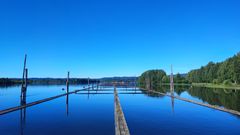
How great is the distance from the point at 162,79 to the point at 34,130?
5253 inches

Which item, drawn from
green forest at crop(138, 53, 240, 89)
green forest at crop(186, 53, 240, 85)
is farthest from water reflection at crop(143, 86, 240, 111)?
green forest at crop(138, 53, 240, 89)

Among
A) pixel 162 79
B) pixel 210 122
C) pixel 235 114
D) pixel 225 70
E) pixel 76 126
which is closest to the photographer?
pixel 76 126

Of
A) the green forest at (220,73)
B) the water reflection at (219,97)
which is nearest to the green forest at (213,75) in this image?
the green forest at (220,73)

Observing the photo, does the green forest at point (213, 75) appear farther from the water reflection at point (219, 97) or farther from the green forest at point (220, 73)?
the water reflection at point (219, 97)

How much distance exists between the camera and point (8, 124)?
1462 centimetres

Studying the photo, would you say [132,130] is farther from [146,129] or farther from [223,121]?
[223,121]

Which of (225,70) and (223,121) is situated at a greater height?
(225,70)

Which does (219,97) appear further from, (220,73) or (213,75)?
(213,75)

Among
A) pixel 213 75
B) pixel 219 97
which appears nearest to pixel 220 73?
pixel 213 75

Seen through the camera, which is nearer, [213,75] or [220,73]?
[220,73]

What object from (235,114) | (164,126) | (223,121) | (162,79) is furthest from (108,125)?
(162,79)

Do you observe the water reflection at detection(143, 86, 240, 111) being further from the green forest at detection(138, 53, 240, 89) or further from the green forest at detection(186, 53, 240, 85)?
the green forest at detection(138, 53, 240, 89)

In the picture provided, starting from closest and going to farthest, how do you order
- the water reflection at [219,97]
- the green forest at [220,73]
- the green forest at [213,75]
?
the water reflection at [219,97] → the green forest at [220,73] → the green forest at [213,75]

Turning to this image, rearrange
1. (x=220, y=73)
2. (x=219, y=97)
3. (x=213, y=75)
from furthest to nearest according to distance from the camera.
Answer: (x=213, y=75)
(x=220, y=73)
(x=219, y=97)
